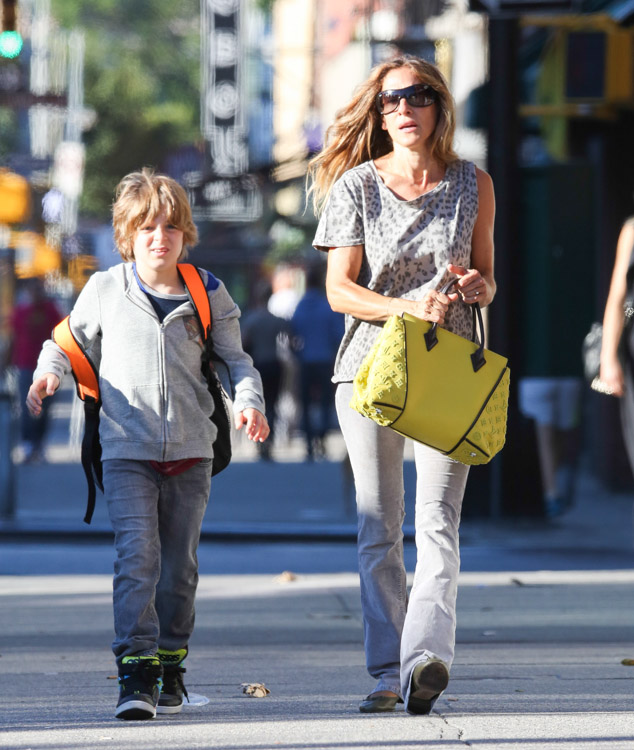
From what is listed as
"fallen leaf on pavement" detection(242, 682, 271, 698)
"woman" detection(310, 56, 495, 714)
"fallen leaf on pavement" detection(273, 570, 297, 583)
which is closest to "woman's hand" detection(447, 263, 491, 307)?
"woman" detection(310, 56, 495, 714)

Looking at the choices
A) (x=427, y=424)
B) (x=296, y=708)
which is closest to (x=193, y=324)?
(x=427, y=424)

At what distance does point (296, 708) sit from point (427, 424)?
42.7 inches

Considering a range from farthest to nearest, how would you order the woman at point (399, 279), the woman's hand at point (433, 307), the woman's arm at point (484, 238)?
the woman's arm at point (484, 238), the woman at point (399, 279), the woman's hand at point (433, 307)

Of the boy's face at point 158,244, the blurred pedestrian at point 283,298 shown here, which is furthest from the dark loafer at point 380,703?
the blurred pedestrian at point 283,298

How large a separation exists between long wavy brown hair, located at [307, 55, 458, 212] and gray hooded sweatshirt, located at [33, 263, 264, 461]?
57cm

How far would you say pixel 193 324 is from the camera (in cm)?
485

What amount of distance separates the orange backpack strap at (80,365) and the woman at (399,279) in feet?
2.57

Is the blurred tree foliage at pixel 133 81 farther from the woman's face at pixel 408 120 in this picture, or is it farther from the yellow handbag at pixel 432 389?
the yellow handbag at pixel 432 389

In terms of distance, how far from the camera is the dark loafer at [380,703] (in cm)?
466

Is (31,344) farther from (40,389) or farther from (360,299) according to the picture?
(360,299)

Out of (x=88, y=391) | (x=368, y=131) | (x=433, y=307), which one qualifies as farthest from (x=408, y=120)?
(x=88, y=391)

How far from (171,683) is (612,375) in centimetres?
215

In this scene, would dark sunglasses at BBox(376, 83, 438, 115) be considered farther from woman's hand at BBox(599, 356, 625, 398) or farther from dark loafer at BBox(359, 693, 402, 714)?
dark loafer at BBox(359, 693, 402, 714)

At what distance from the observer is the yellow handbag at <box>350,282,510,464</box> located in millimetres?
4426
